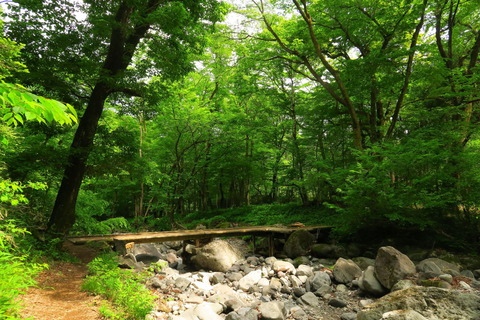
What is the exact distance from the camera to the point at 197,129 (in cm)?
1453

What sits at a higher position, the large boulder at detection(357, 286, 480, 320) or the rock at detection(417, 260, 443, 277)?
the large boulder at detection(357, 286, 480, 320)

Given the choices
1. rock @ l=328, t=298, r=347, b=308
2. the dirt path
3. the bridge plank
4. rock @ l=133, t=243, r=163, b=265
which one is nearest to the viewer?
the dirt path

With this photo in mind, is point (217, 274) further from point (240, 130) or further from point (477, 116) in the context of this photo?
point (477, 116)

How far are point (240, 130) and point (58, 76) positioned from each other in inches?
368

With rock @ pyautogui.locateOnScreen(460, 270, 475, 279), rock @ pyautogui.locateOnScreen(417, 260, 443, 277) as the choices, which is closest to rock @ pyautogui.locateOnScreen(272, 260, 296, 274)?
rock @ pyautogui.locateOnScreen(417, 260, 443, 277)

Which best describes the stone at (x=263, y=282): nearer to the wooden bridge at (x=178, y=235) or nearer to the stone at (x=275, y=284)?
the stone at (x=275, y=284)

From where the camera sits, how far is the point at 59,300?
13.0ft

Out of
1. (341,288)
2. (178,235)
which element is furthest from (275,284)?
(178,235)

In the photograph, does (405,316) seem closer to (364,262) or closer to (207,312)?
(207,312)

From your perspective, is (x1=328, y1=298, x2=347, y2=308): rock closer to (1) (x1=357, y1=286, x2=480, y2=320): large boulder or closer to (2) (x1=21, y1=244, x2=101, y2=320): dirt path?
(1) (x1=357, y1=286, x2=480, y2=320): large boulder

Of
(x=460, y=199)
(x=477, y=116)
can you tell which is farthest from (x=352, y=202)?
(x=477, y=116)

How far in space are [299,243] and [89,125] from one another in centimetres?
833

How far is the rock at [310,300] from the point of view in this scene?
6.10 meters

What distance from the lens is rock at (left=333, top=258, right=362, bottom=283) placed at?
717 centimetres
